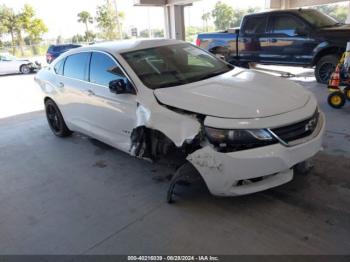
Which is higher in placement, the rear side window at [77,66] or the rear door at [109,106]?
the rear side window at [77,66]

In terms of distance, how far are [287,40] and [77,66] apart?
246 inches

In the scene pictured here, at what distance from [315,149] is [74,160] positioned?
3.24 meters

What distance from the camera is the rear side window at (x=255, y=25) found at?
29.8ft

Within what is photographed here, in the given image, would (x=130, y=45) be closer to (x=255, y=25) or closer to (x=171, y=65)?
(x=171, y=65)

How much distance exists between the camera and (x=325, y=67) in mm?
8023

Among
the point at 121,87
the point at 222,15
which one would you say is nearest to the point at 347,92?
the point at 121,87

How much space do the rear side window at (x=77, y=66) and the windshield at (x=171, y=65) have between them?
855 mm

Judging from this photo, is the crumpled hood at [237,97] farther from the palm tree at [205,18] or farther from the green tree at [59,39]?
→ the palm tree at [205,18]

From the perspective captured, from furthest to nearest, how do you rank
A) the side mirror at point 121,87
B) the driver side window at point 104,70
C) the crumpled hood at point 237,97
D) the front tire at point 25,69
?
the front tire at point 25,69 → the driver side window at point 104,70 → the side mirror at point 121,87 → the crumpled hood at point 237,97

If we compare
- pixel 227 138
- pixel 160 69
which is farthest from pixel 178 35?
pixel 227 138

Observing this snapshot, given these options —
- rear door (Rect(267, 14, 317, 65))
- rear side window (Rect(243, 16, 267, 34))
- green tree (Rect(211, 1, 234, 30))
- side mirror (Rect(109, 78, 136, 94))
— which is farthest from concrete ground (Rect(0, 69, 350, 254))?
green tree (Rect(211, 1, 234, 30))

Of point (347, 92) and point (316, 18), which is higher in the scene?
point (316, 18)

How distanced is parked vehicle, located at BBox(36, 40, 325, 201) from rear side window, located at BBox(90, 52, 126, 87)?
0.5 inches

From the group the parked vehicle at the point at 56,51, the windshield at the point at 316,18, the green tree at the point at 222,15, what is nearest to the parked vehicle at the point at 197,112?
the windshield at the point at 316,18
